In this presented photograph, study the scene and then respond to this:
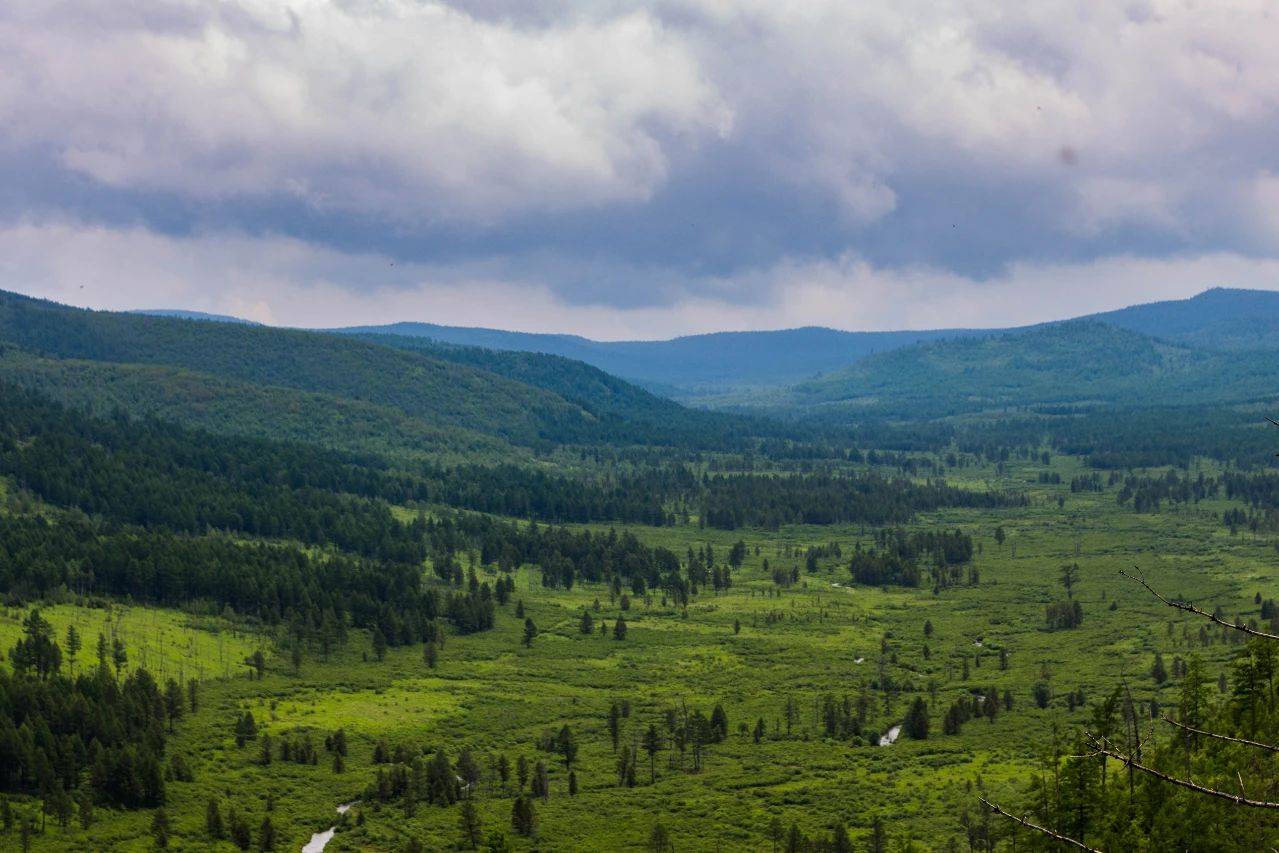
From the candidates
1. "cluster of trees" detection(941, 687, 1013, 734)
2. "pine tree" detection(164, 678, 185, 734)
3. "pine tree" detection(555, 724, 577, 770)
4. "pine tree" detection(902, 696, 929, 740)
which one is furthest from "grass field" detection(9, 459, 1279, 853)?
"pine tree" detection(902, 696, 929, 740)

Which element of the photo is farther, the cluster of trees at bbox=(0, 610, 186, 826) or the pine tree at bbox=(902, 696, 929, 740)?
the pine tree at bbox=(902, 696, 929, 740)

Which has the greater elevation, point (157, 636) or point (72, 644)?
point (72, 644)

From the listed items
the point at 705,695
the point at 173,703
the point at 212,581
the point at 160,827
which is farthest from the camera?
the point at 212,581

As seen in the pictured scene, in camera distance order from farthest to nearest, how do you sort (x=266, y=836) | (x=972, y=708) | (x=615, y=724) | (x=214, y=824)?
1. (x=972, y=708)
2. (x=615, y=724)
3. (x=214, y=824)
4. (x=266, y=836)

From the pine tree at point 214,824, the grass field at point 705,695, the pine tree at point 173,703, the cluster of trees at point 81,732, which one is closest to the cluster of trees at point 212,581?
the grass field at point 705,695

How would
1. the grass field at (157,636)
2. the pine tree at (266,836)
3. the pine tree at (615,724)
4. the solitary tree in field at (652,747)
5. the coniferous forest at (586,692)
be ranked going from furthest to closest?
1. the grass field at (157,636)
2. the pine tree at (615,724)
3. the solitary tree in field at (652,747)
4. the pine tree at (266,836)
5. the coniferous forest at (586,692)

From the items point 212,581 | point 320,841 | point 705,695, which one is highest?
point 212,581

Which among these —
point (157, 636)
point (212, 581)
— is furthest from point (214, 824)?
point (212, 581)

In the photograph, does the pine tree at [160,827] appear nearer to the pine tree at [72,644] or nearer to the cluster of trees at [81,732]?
the cluster of trees at [81,732]

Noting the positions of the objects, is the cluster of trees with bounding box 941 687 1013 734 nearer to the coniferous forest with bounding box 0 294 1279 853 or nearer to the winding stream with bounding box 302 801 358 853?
the coniferous forest with bounding box 0 294 1279 853

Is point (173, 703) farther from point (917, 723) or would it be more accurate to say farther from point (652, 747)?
point (917, 723)
